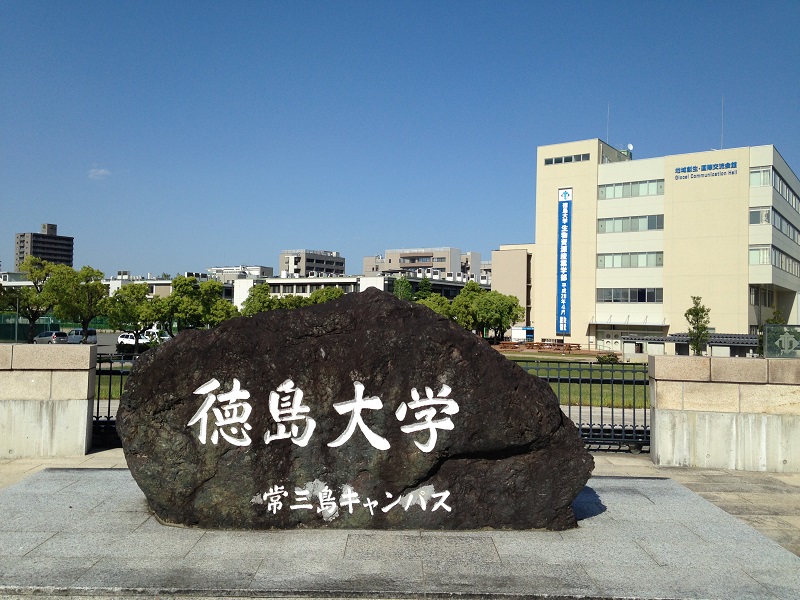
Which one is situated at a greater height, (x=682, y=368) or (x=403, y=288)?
(x=403, y=288)

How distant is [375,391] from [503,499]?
167 centimetres

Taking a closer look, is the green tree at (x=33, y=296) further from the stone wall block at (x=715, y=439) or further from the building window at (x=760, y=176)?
the building window at (x=760, y=176)

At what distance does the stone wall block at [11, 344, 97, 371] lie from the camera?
32.7 feet

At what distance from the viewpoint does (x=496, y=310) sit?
182 ft

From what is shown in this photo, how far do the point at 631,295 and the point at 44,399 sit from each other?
45.2m

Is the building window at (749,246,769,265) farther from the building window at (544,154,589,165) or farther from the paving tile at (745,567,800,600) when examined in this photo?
the paving tile at (745,567,800,600)

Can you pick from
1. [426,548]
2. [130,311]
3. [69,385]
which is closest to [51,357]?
[69,385]

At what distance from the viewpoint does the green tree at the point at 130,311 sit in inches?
1404

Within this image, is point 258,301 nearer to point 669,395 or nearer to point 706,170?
point 706,170

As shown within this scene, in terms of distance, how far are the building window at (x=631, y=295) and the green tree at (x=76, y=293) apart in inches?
1383

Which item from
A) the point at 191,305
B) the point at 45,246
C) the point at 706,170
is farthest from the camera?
the point at 45,246

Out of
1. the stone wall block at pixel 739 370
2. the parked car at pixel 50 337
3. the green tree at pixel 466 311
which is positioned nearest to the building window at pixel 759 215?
the green tree at pixel 466 311

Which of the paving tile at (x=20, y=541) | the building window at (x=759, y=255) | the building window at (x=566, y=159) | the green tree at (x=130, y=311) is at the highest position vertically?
the building window at (x=566, y=159)

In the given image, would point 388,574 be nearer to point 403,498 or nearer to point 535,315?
point 403,498
